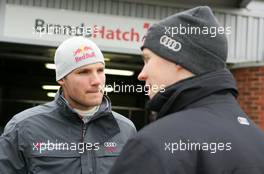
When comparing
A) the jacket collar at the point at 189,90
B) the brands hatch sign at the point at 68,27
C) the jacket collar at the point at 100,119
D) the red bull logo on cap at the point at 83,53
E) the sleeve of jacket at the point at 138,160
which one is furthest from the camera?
the brands hatch sign at the point at 68,27

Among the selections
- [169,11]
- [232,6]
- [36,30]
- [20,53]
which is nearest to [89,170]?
[36,30]

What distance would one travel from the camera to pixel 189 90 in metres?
1.72

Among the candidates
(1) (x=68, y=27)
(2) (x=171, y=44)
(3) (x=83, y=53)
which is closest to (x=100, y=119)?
(3) (x=83, y=53)

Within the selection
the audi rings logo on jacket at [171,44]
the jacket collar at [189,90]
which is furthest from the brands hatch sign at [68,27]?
the jacket collar at [189,90]

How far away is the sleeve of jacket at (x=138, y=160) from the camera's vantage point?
5.06 ft

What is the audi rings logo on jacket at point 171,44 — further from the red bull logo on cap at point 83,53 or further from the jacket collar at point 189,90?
the red bull logo on cap at point 83,53

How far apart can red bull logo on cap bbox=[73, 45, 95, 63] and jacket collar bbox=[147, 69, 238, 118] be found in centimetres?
156

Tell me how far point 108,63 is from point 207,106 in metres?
7.56

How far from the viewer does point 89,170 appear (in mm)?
3051

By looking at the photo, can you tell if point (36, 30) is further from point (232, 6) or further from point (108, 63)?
point (232, 6)

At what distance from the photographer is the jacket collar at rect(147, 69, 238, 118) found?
172 centimetres

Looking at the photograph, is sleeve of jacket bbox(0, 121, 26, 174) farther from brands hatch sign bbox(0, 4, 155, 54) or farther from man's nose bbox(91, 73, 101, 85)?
brands hatch sign bbox(0, 4, 155, 54)

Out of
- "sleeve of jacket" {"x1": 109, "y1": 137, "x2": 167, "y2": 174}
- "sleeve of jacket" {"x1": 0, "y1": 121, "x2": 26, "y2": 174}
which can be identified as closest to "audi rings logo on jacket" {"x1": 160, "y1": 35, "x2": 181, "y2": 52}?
"sleeve of jacket" {"x1": 109, "y1": 137, "x2": 167, "y2": 174}

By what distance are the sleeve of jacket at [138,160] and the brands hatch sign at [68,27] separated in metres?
5.79
